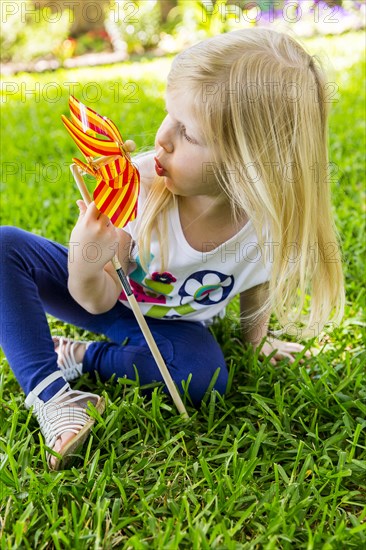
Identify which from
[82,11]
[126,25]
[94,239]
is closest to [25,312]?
[94,239]

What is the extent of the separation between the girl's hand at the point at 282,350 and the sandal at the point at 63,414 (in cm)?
46

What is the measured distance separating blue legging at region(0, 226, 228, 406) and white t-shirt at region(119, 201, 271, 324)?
0.20 feet

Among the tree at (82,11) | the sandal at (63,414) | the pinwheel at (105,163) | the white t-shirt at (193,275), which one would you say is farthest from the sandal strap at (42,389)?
the tree at (82,11)

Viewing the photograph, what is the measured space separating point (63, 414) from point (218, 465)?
31 centimetres

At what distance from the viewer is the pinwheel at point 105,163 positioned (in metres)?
1.08

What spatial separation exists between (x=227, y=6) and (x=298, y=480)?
5.48 m

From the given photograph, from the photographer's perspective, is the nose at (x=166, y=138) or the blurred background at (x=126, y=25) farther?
the blurred background at (x=126, y=25)

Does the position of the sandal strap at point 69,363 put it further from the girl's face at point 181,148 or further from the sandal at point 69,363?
the girl's face at point 181,148

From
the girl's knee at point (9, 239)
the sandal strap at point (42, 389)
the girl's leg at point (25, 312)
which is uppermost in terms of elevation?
the girl's knee at point (9, 239)

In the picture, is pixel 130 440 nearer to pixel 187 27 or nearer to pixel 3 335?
pixel 3 335

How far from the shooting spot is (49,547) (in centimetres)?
103

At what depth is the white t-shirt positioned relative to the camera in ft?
4.62

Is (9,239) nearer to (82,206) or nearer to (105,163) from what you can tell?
(82,206)

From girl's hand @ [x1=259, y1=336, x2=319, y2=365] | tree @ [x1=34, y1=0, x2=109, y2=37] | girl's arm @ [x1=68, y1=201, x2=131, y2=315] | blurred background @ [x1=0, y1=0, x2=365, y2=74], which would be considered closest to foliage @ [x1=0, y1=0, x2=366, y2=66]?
blurred background @ [x1=0, y1=0, x2=365, y2=74]
